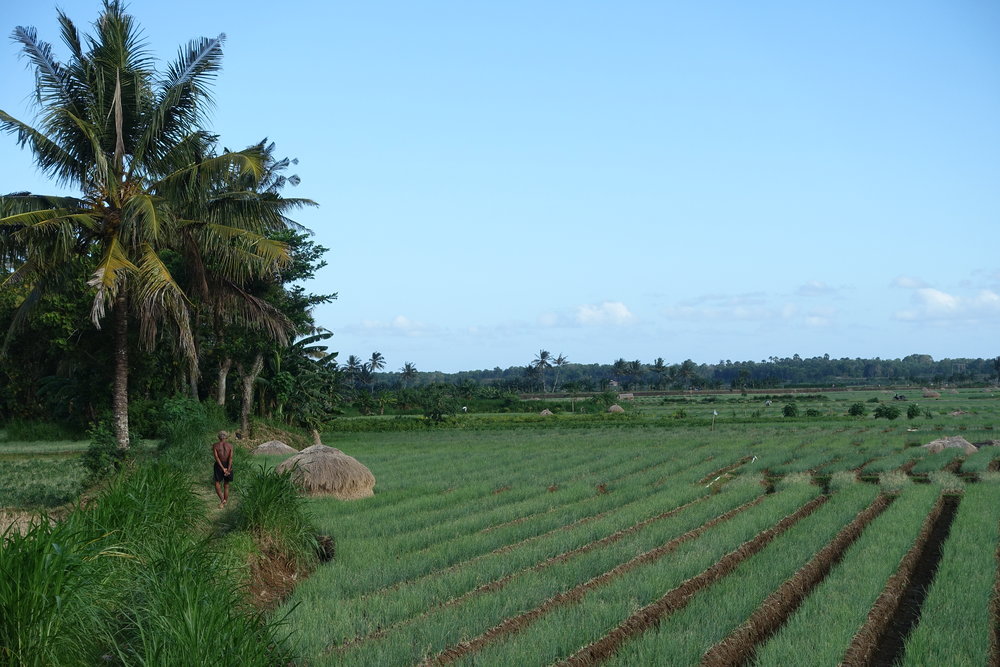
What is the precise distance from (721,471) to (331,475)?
10936 millimetres

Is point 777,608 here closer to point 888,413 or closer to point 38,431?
point 38,431

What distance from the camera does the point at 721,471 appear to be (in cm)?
2184

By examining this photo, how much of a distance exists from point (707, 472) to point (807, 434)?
16.3m

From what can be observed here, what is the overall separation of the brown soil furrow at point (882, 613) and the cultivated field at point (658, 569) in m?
0.02

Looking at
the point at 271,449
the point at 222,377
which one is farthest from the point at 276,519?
the point at 222,377

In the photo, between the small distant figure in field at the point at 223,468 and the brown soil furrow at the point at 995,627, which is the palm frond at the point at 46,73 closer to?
the small distant figure in field at the point at 223,468

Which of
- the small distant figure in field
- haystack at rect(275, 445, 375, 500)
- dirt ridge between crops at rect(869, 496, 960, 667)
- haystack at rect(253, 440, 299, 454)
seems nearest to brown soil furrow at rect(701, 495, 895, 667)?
dirt ridge between crops at rect(869, 496, 960, 667)

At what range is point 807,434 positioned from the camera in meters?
35.1

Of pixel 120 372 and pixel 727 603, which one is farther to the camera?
pixel 120 372

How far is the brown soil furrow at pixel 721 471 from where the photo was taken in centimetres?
1995

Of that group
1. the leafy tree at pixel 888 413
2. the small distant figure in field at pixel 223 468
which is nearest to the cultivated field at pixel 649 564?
the small distant figure in field at pixel 223 468

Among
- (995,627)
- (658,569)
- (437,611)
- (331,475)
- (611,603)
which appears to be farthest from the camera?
(331,475)

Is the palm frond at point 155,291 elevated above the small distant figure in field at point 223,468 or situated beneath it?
elevated above

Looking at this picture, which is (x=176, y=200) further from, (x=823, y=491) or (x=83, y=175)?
(x=823, y=491)
